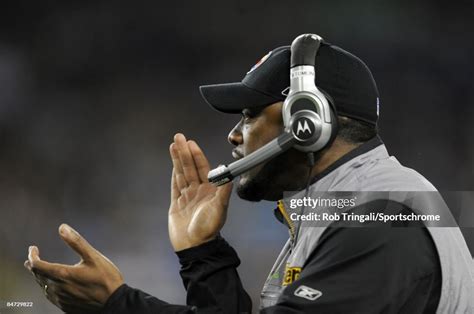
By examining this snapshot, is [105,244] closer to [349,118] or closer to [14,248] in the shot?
[14,248]

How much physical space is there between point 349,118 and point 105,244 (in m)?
1.65

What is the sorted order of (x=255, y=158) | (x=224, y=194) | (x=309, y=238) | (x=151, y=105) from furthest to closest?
(x=151, y=105) → (x=224, y=194) → (x=255, y=158) → (x=309, y=238)

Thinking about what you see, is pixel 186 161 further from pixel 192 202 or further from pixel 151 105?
pixel 151 105

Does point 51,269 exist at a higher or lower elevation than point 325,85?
lower

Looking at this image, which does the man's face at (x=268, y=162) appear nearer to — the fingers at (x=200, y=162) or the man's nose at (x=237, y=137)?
the man's nose at (x=237, y=137)

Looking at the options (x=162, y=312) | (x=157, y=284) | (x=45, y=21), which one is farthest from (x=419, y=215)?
(x=45, y=21)

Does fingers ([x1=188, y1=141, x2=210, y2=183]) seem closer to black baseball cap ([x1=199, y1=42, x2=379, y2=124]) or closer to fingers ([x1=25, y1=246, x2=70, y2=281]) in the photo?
black baseball cap ([x1=199, y1=42, x2=379, y2=124])

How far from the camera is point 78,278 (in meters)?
1.00

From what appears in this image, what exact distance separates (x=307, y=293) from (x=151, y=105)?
185 centimetres

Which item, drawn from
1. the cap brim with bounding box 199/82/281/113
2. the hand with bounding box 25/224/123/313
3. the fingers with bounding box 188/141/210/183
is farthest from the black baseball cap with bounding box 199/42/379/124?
the hand with bounding box 25/224/123/313

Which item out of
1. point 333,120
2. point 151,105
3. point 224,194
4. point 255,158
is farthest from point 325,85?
point 151,105

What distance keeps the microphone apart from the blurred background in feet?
4.14

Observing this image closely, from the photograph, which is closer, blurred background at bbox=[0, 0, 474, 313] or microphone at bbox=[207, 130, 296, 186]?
microphone at bbox=[207, 130, 296, 186]

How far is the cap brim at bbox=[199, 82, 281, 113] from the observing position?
119cm
